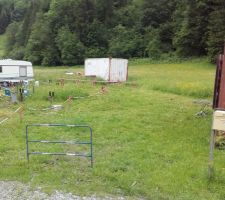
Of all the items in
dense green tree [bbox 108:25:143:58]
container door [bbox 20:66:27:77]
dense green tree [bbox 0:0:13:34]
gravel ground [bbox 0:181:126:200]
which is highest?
dense green tree [bbox 0:0:13:34]

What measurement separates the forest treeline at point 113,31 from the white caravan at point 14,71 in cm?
2956

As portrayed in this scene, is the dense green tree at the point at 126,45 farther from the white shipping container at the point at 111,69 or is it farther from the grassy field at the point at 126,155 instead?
the grassy field at the point at 126,155

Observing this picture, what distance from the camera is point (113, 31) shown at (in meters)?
75.1

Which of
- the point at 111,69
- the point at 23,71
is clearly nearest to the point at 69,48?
the point at 23,71

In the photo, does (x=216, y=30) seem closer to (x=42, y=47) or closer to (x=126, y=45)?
(x=126, y=45)

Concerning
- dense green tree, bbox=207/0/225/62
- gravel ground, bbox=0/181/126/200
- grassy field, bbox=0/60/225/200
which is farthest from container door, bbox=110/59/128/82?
gravel ground, bbox=0/181/126/200

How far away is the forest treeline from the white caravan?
97.0 feet

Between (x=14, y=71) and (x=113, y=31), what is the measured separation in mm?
43212

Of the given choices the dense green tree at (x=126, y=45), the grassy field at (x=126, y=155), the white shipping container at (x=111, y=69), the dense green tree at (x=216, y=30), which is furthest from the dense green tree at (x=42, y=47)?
the grassy field at (x=126, y=155)

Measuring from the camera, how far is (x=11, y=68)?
111ft

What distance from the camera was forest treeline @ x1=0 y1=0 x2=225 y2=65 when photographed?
59344 millimetres

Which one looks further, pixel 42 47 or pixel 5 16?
pixel 5 16

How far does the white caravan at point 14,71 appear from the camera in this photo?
33.5 metres

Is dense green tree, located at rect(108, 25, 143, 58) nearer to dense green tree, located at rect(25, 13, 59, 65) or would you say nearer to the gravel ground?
dense green tree, located at rect(25, 13, 59, 65)
